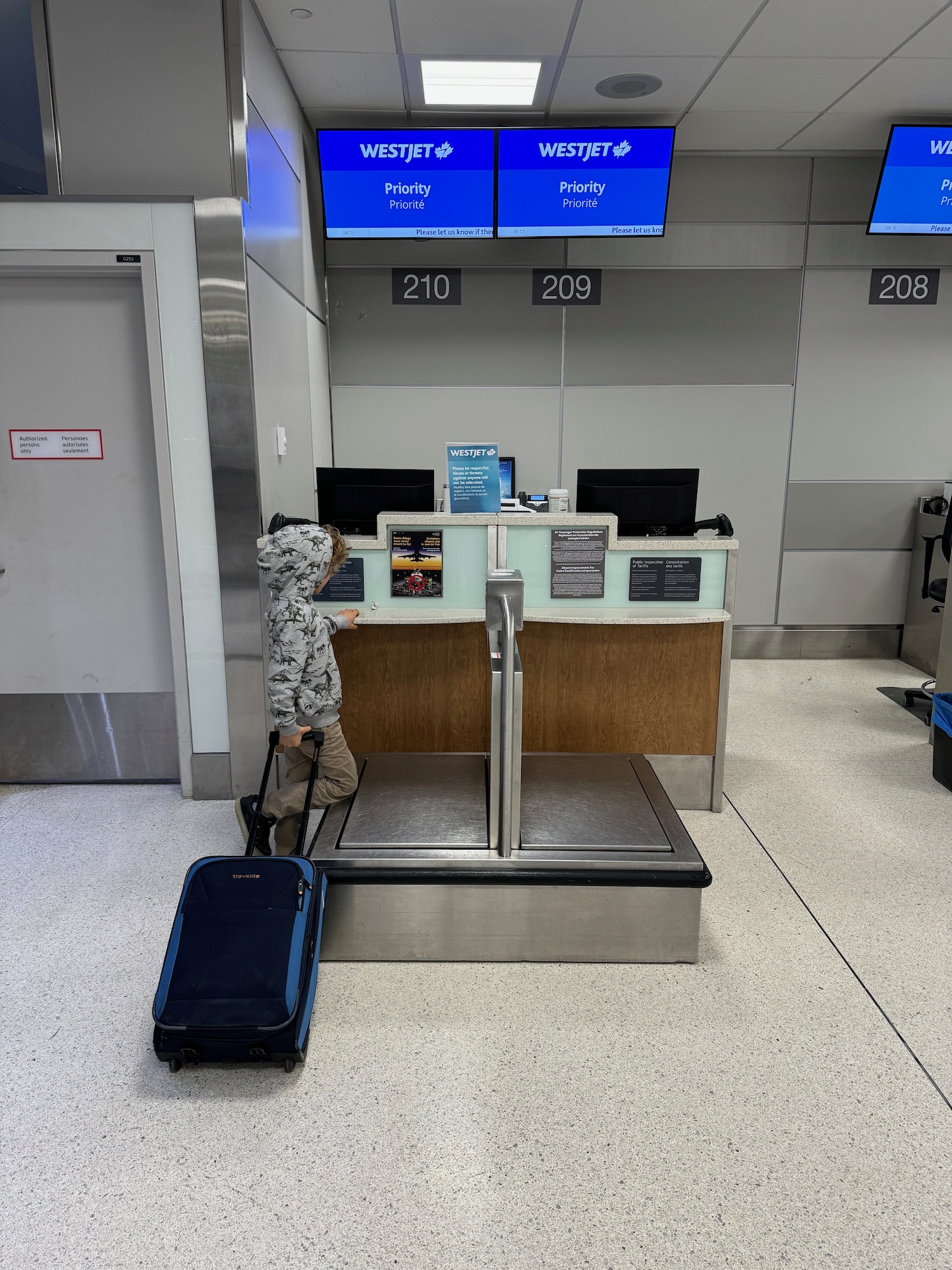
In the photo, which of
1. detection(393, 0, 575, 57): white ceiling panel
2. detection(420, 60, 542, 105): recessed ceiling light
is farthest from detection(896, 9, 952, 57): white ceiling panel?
detection(420, 60, 542, 105): recessed ceiling light

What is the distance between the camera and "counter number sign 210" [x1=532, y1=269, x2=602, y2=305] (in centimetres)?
487

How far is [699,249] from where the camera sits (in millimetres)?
4859

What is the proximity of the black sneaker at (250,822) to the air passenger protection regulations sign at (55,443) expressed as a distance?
1.49 meters

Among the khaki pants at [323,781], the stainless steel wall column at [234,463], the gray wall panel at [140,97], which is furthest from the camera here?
the stainless steel wall column at [234,463]

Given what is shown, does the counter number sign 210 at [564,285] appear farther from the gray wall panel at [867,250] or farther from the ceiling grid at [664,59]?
the gray wall panel at [867,250]

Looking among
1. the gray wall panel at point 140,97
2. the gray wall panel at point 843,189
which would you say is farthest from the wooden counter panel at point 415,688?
the gray wall panel at point 843,189

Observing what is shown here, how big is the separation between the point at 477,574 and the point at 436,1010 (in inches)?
60.7

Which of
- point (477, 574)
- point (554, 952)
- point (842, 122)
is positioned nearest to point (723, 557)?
point (477, 574)

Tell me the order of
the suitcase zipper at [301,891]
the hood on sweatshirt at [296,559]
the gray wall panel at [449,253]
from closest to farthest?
the suitcase zipper at [301,891] → the hood on sweatshirt at [296,559] → the gray wall panel at [449,253]

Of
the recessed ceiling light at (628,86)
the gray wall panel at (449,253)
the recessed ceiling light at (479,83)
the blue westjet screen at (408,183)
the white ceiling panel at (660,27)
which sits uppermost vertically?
the recessed ceiling light at (479,83)

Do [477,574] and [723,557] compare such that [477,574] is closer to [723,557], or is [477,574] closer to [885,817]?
[723,557]

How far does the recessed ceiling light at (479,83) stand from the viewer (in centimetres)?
376

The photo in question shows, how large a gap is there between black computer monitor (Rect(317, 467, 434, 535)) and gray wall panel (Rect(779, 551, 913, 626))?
3051mm

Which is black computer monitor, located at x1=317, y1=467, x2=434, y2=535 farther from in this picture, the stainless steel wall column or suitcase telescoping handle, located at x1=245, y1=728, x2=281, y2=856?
suitcase telescoping handle, located at x1=245, y1=728, x2=281, y2=856
